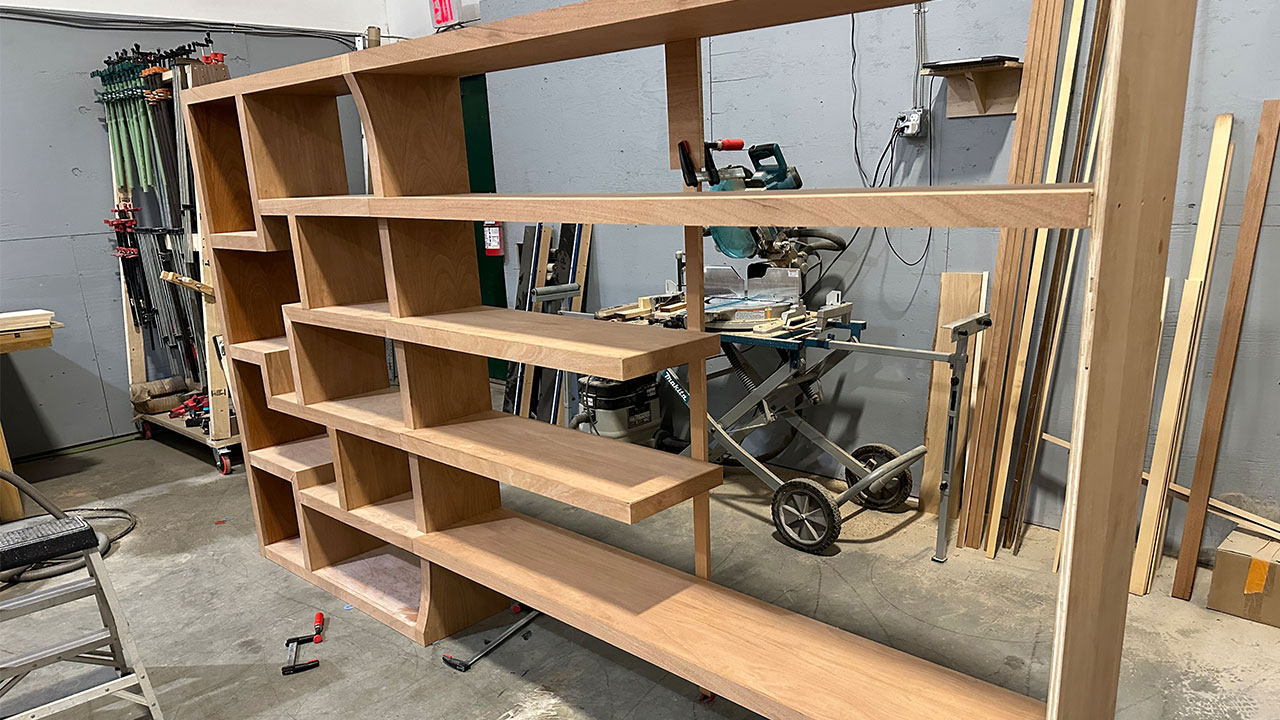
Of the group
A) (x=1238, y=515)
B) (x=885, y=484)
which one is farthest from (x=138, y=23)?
(x=1238, y=515)

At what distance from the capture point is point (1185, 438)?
2859 millimetres

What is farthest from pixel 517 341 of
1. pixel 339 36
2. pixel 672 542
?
pixel 339 36

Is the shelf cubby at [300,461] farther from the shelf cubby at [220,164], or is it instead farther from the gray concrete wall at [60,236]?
the gray concrete wall at [60,236]

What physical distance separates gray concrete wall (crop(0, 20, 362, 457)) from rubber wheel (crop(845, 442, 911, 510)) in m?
4.43

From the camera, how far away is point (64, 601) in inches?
84.4

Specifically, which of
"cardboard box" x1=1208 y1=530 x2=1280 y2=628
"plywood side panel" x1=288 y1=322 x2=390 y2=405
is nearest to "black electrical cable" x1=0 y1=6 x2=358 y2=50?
"plywood side panel" x1=288 y1=322 x2=390 y2=405

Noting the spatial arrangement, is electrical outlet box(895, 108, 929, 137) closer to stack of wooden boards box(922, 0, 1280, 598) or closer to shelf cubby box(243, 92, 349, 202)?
stack of wooden boards box(922, 0, 1280, 598)

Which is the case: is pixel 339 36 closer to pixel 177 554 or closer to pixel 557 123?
pixel 557 123

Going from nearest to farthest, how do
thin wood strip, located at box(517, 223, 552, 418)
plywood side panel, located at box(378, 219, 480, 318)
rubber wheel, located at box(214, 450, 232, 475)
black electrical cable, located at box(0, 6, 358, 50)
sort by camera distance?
plywood side panel, located at box(378, 219, 480, 318), thin wood strip, located at box(517, 223, 552, 418), rubber wheel, located at box(214, 450, 232, 475), black electrical cable, located at box(0, 6, 358, 50)

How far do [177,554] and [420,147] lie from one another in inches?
88.4

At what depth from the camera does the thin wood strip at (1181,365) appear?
262 cm

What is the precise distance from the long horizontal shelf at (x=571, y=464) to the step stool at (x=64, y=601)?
2.90 feet

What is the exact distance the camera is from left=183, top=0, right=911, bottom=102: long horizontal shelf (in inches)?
57.2

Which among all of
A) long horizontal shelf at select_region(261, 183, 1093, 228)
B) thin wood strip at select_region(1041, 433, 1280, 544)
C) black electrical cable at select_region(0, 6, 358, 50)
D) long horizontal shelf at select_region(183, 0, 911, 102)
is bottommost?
thin wood strip at select_region(1041, 433, 1280, 544)
